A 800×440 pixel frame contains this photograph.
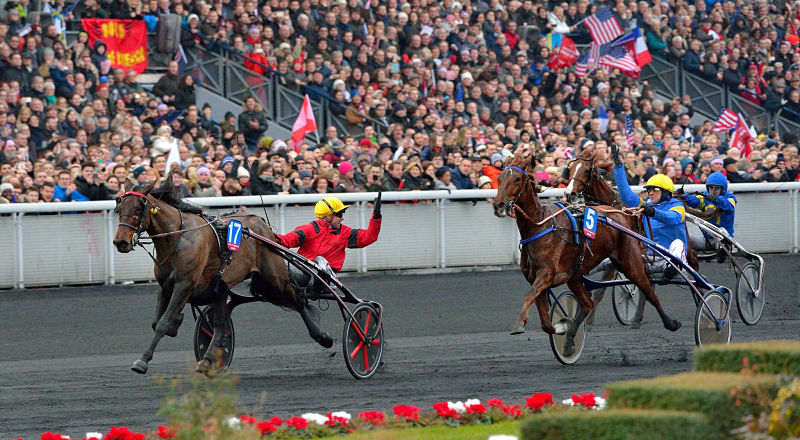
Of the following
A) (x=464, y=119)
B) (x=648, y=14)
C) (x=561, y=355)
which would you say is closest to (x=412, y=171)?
(x=464, y=119)

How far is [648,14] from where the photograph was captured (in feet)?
83.7

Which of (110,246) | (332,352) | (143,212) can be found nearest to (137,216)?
(143,212)

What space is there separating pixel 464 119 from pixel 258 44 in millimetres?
3436

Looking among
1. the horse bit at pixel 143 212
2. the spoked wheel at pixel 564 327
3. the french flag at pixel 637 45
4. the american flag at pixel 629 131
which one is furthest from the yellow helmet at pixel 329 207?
the french flag at pixel 637 45

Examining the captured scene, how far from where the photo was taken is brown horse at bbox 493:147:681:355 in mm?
10477

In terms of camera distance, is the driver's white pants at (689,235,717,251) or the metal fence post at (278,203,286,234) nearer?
the driver's white pants at (689,235,717,251)

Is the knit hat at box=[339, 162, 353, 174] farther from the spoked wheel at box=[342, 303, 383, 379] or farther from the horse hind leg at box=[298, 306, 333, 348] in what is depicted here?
the spoked wheel at box=[342, 303, 383, 379]

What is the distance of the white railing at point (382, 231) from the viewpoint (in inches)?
594

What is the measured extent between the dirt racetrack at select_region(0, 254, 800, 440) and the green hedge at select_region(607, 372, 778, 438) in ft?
11.6

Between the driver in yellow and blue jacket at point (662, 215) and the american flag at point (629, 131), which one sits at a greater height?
the american flag at point (629, 131)

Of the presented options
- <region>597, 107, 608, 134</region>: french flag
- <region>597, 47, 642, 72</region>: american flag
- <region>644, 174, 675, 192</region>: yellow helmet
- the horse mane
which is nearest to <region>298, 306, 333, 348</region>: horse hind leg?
the horse mane

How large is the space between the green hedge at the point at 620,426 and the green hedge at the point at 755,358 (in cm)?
74

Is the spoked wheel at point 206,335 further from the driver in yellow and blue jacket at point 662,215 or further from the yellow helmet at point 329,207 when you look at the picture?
the driver in yellow and blue jacket at point 662,215

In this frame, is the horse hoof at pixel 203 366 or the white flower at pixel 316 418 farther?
→ the horse hoof at pixel 203 366
